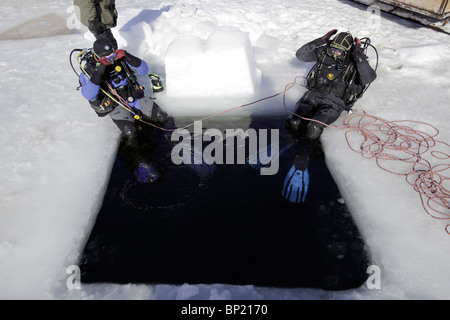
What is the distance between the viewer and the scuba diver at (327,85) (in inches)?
165

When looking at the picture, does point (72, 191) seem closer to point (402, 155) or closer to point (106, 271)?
point (106, 271)

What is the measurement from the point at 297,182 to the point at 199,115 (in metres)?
2.05

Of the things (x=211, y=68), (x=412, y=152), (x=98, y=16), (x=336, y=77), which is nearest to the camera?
(x=412, y=152)

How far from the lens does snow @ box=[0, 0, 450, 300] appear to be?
9.30 feet

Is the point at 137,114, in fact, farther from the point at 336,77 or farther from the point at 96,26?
the point at 336,77

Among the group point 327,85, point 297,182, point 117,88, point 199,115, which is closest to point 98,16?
point 117,88

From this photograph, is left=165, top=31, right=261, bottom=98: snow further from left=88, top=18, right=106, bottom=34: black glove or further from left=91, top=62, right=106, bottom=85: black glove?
left=88, top=18, right=106, bottom=34: black glove

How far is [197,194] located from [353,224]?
181cm

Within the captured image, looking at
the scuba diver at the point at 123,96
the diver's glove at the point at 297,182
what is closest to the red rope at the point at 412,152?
the diver's glove at the point at 297,182

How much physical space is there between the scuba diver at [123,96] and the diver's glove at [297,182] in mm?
1702

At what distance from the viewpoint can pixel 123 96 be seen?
4375 mm

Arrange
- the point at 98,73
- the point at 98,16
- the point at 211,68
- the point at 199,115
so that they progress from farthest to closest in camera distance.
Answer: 1. the point at 98,16
2. the point at 211,68
3. the point at 199,115
4. the point at 98,73

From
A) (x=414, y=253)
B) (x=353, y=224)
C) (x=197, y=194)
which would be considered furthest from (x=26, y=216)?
(x=414, y=253)

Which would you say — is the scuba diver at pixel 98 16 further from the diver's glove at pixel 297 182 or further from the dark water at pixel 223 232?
the diver's glove at pixel 297 182
